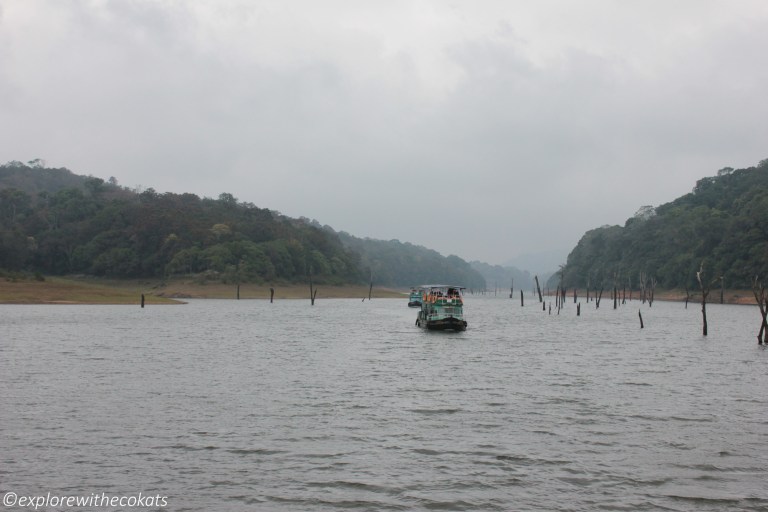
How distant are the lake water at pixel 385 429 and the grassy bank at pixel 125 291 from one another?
2814 inches

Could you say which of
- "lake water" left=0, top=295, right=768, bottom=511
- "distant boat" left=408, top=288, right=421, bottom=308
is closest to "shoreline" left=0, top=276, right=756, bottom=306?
"distant boat" left=408, top=288, right=421, bottom=308

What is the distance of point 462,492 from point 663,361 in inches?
1182

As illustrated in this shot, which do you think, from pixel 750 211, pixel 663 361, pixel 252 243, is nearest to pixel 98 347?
pixel 663 361

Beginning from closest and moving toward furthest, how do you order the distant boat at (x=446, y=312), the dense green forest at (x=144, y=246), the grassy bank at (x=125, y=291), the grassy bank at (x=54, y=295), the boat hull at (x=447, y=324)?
the boat hull at (x=447, y=324) < the distant boat at (x=446, y=312) < the grassy bank at (x=54, y=295) < the grassy bank at (x=125, y=291) < the dense green forest at (x=144, y=246)

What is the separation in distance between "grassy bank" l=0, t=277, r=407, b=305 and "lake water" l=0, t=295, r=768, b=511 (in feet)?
235

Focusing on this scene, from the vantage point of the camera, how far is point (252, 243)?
185m

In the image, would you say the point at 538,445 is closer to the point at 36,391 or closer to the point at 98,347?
the point at 36,391

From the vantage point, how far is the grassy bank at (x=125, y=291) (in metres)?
108

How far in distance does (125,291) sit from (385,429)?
447 ft

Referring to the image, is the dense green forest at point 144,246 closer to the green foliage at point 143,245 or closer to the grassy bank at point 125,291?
the green foliage at point 143,245

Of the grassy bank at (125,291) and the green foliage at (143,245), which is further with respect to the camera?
Answer: the green foliage at (143,245)

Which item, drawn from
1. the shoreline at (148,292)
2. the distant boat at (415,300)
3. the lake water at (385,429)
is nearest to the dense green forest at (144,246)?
the shoreline at (148,292)

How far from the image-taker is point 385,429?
21906 mm

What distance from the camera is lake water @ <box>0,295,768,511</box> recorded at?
15773 millimetres
